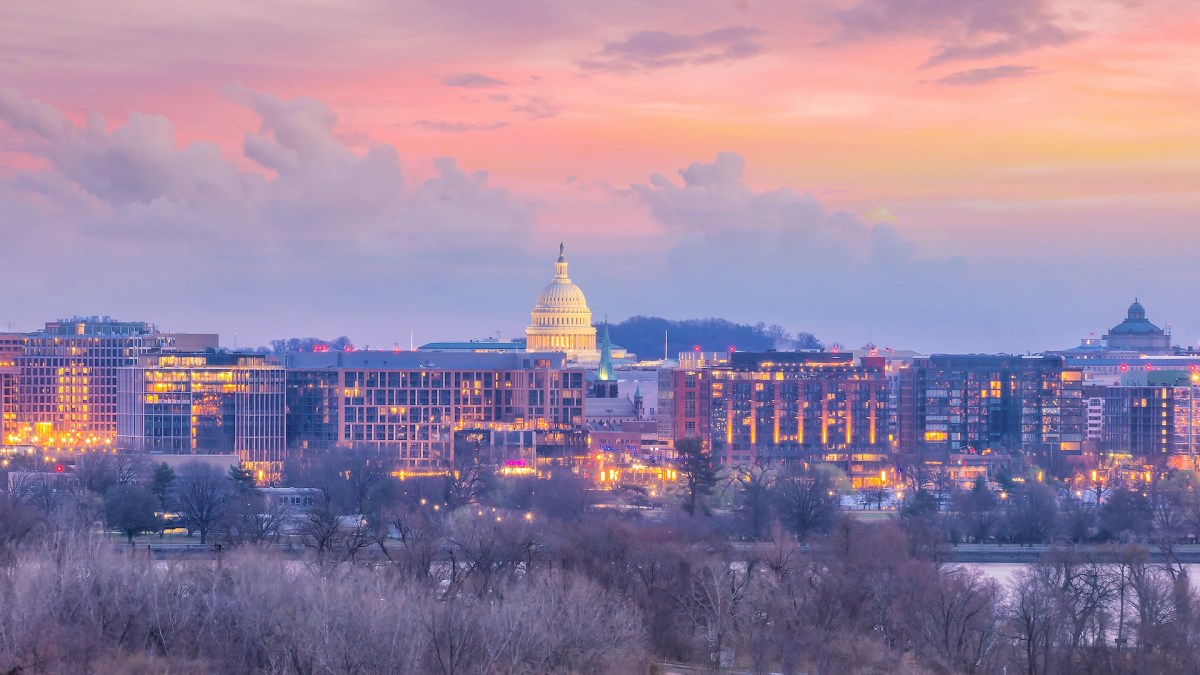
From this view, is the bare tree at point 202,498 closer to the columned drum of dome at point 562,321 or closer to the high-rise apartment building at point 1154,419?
the high-rise apartment building at point 1154,419

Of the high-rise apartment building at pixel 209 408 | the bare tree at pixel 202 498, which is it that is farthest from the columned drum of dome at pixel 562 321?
the bare tree at pixel 202 498

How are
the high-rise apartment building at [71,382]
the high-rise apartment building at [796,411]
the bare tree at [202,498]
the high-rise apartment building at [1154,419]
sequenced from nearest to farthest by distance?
the bare tree at [202,498] < the high-rise apartment building at [796,411] < the high-rise apartment building at [1154,419] < the high-rise apartment building at [71,382]

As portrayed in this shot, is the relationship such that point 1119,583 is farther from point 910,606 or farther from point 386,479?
point 386,479

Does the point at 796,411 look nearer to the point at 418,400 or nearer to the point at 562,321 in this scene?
the point at 418,400

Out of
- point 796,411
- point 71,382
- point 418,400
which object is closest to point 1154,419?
point 796,411

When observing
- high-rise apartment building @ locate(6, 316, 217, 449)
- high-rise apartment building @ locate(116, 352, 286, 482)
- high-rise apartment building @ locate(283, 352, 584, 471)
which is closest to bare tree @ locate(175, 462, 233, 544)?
high-rise apartment building @ locate(116, 352, 286, 482)

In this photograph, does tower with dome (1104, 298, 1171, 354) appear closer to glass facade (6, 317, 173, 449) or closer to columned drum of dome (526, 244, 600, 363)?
columned drum of dome (526, 244, 600, 363)

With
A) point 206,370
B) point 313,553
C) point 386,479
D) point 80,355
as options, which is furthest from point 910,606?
point 80,355
